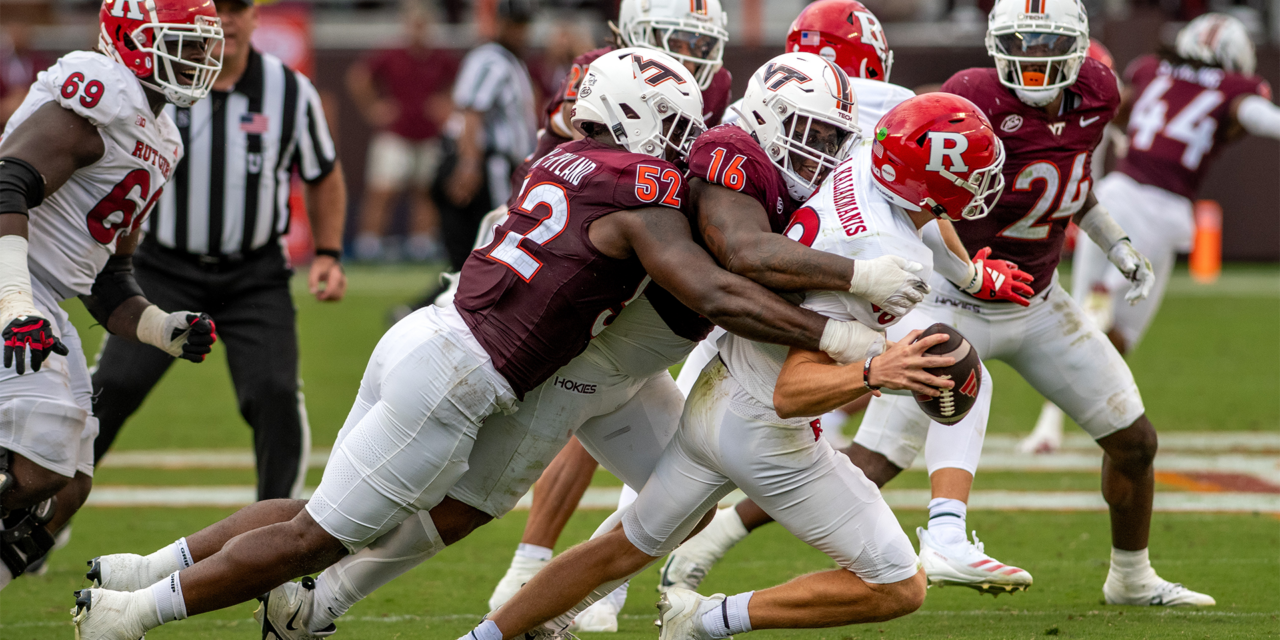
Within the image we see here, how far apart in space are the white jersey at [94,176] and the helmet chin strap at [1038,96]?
2593 mm

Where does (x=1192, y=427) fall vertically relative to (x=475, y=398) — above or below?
below

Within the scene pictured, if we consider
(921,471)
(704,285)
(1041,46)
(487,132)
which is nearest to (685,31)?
(1041,46)

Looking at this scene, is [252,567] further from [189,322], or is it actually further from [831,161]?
[831,161]

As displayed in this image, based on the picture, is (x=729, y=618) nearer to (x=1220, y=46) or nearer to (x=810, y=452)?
(x=810, y=452)

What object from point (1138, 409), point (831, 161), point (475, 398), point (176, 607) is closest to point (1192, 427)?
point (1138, 409)

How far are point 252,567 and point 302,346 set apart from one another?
286 inches

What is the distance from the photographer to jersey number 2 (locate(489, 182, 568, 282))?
3.40 metres

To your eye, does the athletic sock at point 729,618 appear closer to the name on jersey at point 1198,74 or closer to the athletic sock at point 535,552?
the athletic sock at point 535,552

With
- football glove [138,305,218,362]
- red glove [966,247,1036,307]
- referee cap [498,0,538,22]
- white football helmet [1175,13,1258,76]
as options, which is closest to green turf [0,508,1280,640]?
football glove [138,305,218,362]

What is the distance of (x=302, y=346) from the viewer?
10.5 metres

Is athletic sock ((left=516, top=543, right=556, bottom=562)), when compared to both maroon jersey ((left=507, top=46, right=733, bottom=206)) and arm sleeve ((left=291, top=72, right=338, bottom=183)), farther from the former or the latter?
arm sleeve ((left=291, top=72, right=338, bottom=183))

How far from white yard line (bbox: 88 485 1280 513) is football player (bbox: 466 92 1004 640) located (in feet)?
8.03

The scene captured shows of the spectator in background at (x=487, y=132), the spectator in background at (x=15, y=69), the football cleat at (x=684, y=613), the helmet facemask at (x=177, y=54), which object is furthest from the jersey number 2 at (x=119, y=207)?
the spectator in background at (x=15, y=69)

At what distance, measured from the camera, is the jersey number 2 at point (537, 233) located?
3.40m
